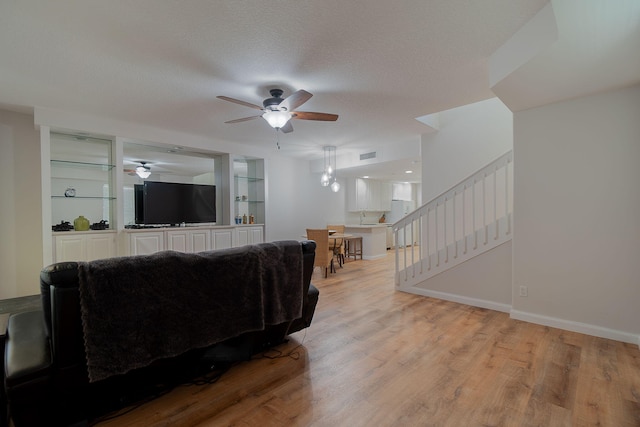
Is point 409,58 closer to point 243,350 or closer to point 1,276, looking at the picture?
point 243,350

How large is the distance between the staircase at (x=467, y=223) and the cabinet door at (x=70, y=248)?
180 inches

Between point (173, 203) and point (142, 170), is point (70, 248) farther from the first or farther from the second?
point (142, 170)

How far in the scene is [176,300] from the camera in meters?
1.80

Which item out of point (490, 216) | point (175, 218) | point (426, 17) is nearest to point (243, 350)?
point (426, 17)

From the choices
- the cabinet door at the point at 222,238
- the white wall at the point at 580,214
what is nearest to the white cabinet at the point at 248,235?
the cabinet door at the point at 222,238

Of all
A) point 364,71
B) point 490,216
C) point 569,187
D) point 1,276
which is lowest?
point 1,276

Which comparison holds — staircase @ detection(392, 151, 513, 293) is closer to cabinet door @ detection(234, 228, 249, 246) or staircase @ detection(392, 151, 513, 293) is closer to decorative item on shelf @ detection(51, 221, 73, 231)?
cabinet door @ detection(234, 228, 249, 246)

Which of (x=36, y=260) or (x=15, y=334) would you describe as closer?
(x=15, y=334)

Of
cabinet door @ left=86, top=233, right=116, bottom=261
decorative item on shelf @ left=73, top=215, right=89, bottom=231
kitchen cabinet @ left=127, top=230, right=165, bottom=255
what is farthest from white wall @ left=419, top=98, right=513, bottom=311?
decorative item on shelf @ left=73, top=215, right=89, bottom=231

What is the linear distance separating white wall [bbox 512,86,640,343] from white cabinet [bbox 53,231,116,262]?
5441 millimetres

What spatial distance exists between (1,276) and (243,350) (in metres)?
3.77

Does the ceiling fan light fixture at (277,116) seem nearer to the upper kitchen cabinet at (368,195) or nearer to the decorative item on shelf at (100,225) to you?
the decorative item on shelf at (100,225)

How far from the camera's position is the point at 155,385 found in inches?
76.3

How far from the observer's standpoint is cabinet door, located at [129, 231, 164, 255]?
4309 mm
